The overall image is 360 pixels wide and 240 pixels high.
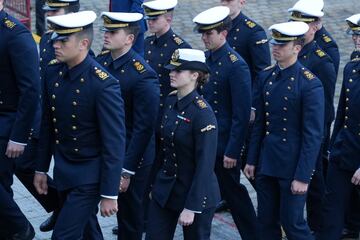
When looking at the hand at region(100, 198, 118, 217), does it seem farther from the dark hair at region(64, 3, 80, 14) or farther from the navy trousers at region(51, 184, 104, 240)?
the dark hair at region(64, 3, 80, 14)

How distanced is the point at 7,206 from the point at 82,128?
1322 millimetres

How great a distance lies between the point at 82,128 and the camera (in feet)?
20.6

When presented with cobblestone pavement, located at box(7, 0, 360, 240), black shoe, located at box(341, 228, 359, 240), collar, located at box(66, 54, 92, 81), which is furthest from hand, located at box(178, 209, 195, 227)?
cobblestone pavement, located at box(7, 0, 360, 240)

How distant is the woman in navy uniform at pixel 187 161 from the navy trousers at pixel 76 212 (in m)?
0.47

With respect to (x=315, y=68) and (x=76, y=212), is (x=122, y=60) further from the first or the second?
(x=315, y=68)

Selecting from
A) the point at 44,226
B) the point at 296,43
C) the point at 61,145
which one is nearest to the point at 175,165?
the point at 61,145

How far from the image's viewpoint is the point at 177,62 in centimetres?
643

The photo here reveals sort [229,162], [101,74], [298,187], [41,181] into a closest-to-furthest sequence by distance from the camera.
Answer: [101,74] → [41,181] → [298,187] → [229,162]

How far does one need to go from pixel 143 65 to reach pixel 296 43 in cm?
119

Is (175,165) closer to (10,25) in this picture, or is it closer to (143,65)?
(143,65)

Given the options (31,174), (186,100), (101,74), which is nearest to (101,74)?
(101,74)

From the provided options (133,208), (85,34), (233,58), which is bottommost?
(133,208)

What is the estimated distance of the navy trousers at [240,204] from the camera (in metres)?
7.64

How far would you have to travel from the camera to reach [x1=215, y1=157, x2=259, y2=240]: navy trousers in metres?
7.64
